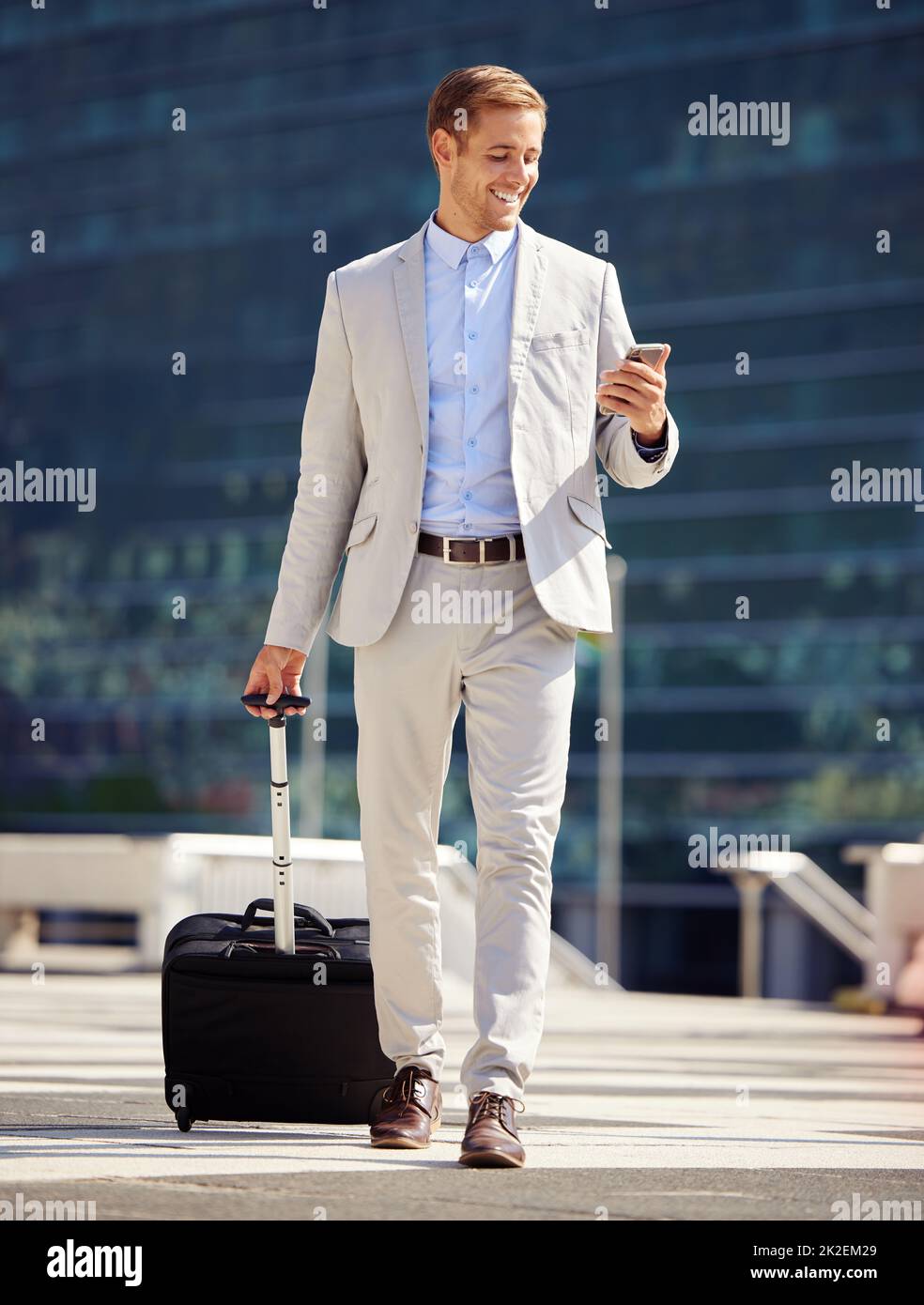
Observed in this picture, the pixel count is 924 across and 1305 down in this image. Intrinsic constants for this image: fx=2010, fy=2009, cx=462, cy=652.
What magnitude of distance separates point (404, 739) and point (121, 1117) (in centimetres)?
121

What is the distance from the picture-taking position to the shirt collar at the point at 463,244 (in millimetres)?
4348

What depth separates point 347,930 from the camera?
4.80m

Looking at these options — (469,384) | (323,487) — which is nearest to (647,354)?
(469,384)

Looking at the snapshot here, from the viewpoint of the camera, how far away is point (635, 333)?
55719 mm

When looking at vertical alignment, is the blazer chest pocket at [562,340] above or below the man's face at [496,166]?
below

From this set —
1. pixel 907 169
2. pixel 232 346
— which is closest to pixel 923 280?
pixel 907 169

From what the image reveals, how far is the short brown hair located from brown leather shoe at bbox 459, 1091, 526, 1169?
189 centimetres

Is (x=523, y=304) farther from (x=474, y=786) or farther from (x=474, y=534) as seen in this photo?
(x=474, y=786)

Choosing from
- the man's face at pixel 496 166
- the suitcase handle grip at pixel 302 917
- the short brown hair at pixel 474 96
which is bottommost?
the suitcase handle grip at pixel 302 917

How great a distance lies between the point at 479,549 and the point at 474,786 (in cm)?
49

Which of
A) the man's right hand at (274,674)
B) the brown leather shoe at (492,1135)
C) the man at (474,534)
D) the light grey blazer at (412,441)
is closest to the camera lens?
the brown leather shoe at (492,1135)

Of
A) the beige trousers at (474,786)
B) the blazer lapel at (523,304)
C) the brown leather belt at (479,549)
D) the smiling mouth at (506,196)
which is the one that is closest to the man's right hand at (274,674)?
the beige trousers at (474,786)

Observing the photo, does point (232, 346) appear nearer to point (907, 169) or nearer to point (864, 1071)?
point (907, 169)

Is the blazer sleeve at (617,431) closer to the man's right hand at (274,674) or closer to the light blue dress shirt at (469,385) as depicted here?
the light blue dress shirt at (469,385)
